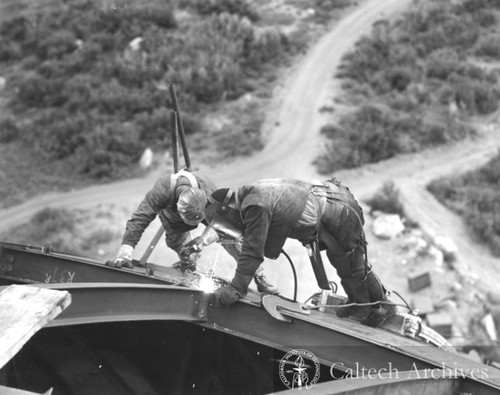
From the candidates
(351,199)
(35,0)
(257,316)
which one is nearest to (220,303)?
(257,316)

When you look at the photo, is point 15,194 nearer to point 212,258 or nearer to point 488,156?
point 212,258

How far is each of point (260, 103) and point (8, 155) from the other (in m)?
6.11

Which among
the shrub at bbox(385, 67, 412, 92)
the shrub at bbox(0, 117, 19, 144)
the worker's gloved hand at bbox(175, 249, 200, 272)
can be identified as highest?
the worker's gloved hand at bbox(175, 249, 200, 272)

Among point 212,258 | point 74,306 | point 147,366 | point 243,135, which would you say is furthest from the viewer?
point 243,135

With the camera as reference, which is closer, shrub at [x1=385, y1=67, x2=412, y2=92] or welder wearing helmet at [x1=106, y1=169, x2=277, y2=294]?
welder wearing helmet at [x1=106, y1=169, x2=277, y2=294]

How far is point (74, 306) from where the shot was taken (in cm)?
417

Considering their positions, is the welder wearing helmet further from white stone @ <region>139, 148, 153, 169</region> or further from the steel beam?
white stone @ <region>139, 148, 153, 169</region>

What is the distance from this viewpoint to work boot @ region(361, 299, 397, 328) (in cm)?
532

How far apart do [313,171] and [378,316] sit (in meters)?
7.15

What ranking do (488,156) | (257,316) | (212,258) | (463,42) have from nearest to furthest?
(257,316) → (212,258) → (488,156) → (463,42)

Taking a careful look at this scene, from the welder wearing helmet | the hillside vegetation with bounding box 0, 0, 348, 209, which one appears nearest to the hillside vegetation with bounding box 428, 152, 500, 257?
the hillside vegetation with bounding box 0, 0, 348, 209

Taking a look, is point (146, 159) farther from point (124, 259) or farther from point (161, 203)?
point (124, 259)

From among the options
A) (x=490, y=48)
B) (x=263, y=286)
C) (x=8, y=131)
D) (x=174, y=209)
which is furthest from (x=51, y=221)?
(x=490, y=48)

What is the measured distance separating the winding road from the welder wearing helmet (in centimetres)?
370
